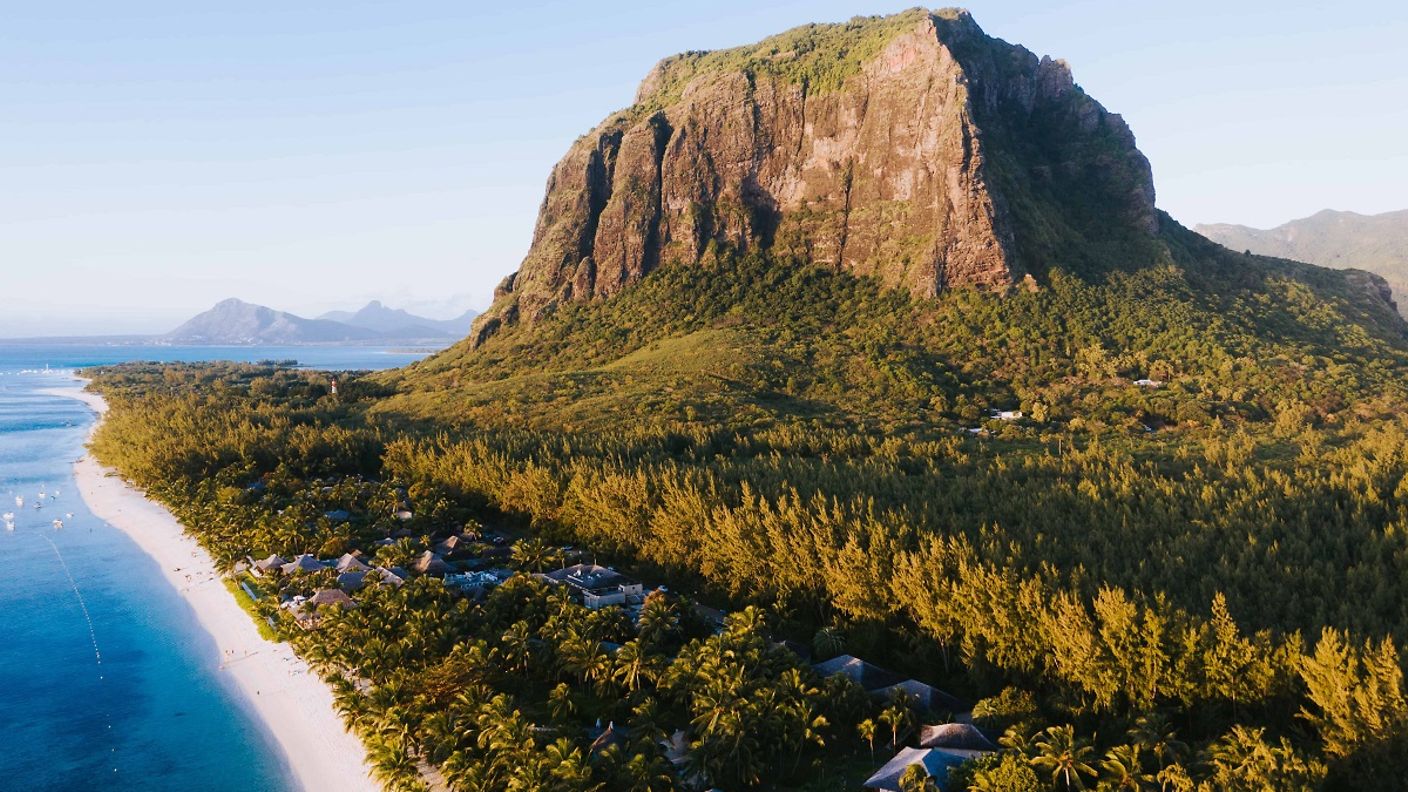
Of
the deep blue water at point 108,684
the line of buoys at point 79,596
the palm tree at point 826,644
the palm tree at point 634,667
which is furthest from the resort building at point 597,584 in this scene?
the line of buoys at point 79,596

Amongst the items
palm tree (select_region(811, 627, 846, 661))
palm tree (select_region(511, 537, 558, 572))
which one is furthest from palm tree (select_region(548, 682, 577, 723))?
palm tree (select_region(511, 537, 558, 572))

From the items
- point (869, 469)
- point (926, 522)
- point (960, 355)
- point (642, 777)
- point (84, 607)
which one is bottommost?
point (84, 607)

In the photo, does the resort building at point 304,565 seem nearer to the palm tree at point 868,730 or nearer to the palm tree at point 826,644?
the palm tree at point 826,644

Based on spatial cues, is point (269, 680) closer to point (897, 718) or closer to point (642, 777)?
point (642, 777)

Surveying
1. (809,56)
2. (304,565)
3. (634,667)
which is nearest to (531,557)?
(304,565)

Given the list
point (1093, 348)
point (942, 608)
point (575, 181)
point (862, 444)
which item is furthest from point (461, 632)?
point (575, 181)

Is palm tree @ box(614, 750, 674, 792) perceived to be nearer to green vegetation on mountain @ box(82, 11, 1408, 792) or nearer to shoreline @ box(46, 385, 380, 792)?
green vegetation on mountain @ box(82, 11, 1408, 792)

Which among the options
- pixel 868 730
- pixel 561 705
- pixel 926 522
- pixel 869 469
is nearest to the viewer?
pixel 868 730
